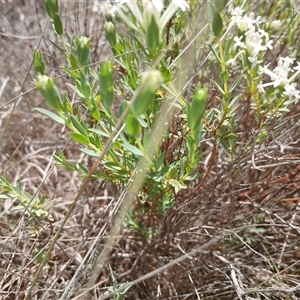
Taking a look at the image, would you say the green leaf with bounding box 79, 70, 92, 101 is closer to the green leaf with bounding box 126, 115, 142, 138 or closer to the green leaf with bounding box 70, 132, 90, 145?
the green leaf with bounding box 70, 132, 90, 145

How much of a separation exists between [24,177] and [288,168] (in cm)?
125

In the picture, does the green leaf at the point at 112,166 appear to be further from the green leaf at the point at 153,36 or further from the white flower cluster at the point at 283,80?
the white flower cluster at the point at 283,80

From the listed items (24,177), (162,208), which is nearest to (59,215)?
(24,177)

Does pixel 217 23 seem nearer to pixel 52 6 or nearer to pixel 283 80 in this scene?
pixel 283 80

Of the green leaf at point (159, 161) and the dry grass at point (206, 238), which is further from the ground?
the green leaf at point (159, 161)

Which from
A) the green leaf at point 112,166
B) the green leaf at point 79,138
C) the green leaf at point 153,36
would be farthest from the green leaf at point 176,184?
the green leaf at point 153,36

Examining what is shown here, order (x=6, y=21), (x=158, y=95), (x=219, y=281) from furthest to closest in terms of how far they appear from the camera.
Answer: (x=6, y=21) → (x=219, y=281) → (x=158, y=95)

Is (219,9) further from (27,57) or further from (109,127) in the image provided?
(27,57)

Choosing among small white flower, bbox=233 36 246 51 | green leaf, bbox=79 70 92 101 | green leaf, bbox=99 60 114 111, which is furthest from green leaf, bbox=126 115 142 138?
small white flower, bbox=233 36 246 51

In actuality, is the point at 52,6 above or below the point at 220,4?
above

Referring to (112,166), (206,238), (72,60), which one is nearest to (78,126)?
(112,166)

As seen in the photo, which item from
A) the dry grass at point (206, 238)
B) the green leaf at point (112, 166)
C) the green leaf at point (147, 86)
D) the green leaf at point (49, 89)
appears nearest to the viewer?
the green leaf at point (147, 86)

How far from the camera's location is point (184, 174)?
1172mm

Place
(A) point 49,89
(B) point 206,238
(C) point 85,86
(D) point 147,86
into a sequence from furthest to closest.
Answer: (B) point 206,238
(C) point 85,86
(A) point 49,89
(D) point 147,86
